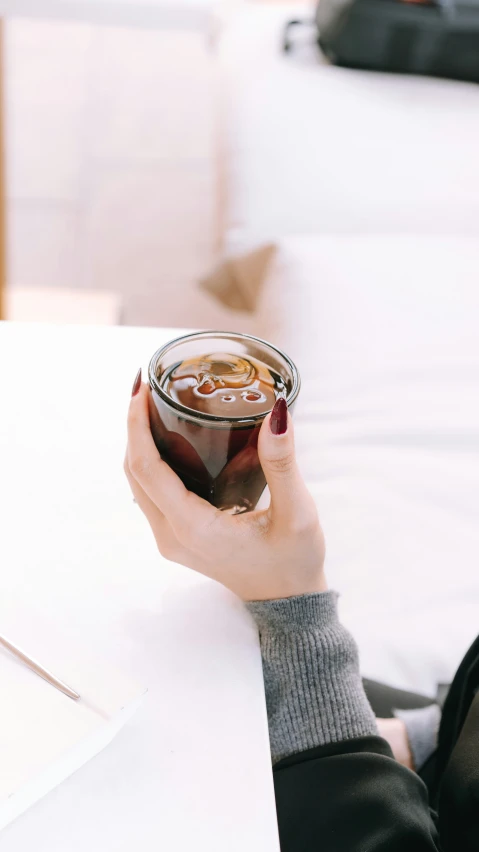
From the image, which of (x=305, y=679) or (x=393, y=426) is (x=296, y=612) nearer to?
(x=305, y=679)

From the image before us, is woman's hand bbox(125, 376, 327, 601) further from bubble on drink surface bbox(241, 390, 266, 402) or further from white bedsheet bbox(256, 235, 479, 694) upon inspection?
Result: white bedsheet bbox(256, 235, 479, 694)

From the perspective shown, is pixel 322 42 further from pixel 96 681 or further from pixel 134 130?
pixel 96 681

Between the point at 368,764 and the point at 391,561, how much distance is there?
279mm

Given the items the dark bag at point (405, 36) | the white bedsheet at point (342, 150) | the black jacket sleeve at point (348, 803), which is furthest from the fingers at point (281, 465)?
the dark bag at point (405, 36)

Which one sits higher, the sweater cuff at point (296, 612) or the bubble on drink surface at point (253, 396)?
the bubble on drink surface at point (253, 396)

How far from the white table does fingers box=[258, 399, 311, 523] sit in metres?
0.10

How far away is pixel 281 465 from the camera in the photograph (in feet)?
1.45

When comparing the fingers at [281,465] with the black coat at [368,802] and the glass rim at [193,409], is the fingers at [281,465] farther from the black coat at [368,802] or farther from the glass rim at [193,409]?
the black coat at [368,802]

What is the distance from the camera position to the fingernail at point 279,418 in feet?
1.40

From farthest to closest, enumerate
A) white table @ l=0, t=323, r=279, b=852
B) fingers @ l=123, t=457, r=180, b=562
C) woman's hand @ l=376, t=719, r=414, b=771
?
1. woman's hand @ l=376, t=719, r=414, b=771
2. fingers @ l=123, t=457, r=180, b=562
3. white table @ l=0, t=323, r=279, b=852

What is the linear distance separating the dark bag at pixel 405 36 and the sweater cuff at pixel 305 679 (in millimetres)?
1254

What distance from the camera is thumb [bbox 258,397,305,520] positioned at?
0.43 meters

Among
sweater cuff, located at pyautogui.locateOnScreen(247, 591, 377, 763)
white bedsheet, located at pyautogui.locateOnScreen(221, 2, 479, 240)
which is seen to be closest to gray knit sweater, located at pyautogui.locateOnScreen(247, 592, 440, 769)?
sweater cuff, located at pyautogui.locateOnScreen(247, 591, 377, 763)

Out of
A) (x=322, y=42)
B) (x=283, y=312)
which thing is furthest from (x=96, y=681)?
(x=322, y=42)
